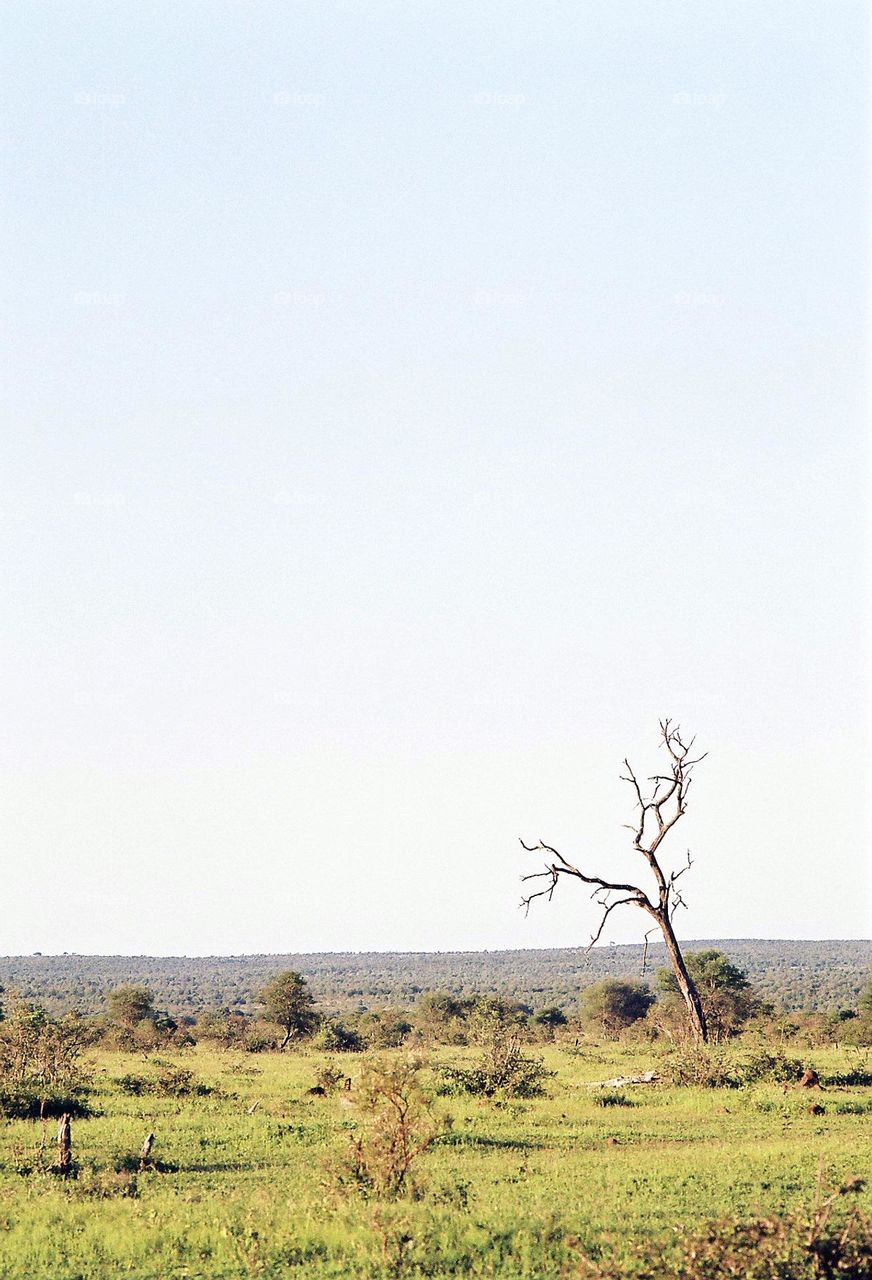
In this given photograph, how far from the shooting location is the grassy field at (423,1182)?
16766 millimetres

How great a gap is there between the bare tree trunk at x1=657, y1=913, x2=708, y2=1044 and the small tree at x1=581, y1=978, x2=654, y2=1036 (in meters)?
34.4

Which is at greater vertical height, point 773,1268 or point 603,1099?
point 773,1268

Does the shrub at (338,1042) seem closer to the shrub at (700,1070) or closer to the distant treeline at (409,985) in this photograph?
the shrub at (700,1070)

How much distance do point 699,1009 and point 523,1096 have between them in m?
9.84

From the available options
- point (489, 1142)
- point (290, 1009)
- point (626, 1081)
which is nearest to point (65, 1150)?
point (489, 1142)

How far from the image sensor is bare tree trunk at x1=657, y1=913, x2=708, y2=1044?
4228cm

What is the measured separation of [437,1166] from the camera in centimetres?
2381

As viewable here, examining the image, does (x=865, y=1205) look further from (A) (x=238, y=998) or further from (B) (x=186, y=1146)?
(A) (x=238, y=998)

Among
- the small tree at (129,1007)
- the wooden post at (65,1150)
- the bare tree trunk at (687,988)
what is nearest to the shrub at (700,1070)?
the bare tree trunk at (687,988)

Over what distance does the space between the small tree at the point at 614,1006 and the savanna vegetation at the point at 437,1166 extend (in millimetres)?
31463

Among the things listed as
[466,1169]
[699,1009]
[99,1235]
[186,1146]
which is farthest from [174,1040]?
[99,1235]

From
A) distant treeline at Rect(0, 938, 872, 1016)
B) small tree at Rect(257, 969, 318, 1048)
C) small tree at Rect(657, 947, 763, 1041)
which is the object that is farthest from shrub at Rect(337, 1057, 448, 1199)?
distant treeline at Rect(0, 938, 872, 1016)

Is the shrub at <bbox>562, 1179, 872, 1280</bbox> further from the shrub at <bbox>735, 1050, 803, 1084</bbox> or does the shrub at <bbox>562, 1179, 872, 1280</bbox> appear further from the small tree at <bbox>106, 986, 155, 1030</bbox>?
the small tree at <bbox>106, 986, 155, 1030</bbox>

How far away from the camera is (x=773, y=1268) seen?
1299 cm
